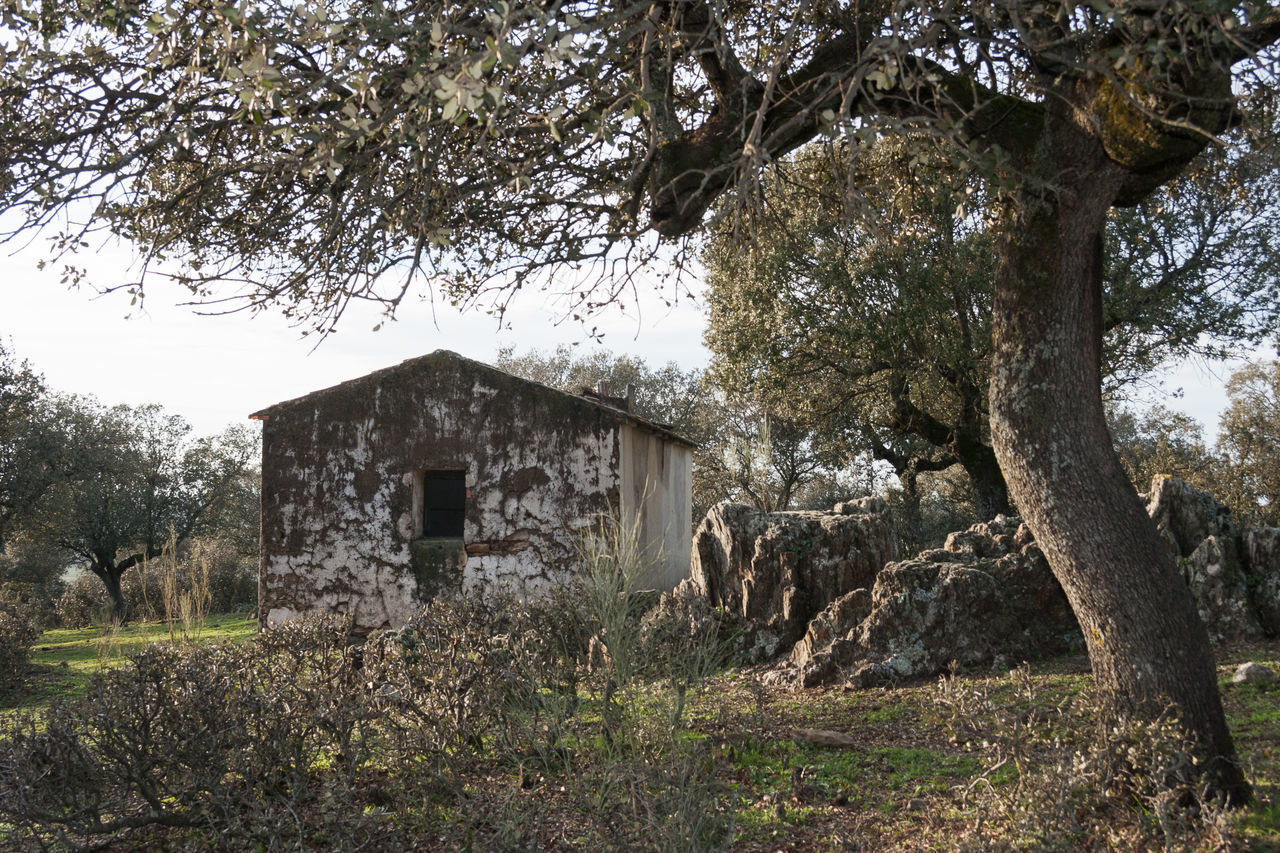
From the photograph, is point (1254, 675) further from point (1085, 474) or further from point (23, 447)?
point (23, 447)

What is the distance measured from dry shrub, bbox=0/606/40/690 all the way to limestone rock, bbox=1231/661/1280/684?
45.8 feet

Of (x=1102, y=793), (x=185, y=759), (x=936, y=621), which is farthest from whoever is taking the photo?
(x=936, y=621)

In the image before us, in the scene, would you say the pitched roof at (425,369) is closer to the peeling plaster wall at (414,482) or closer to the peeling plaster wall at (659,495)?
the peeling plaster wall at (414,482)

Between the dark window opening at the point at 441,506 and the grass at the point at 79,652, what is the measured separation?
10.4 feet

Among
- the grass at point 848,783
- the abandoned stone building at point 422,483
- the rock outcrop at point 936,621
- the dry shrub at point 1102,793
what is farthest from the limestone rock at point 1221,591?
the abandoned stone building at point 422,483

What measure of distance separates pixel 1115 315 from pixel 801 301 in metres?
5.16

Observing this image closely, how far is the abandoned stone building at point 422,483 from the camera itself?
12.4 m

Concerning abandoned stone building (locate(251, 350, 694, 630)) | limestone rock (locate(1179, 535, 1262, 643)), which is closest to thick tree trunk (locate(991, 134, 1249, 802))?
limestone rock (locate(1179, 535, 1262, 643))

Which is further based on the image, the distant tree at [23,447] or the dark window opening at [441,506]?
the distant tree at [23,447]

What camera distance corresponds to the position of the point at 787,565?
8.85 metres

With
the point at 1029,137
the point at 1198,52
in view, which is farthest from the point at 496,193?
the point at 1198,52

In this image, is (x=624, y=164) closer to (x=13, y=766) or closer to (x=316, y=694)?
(x=316, y=694)

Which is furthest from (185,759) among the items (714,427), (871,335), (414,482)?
(714,427)

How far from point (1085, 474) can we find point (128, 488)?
29038mm
